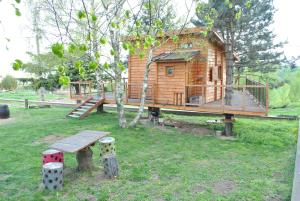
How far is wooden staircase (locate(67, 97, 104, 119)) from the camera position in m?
13.0

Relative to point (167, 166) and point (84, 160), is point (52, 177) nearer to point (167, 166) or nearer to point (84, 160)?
point (84, 160)

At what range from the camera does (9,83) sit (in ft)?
109

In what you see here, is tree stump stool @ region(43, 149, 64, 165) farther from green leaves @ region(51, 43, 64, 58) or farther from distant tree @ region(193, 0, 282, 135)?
distant tree @ region(193, 0, 282, 135)

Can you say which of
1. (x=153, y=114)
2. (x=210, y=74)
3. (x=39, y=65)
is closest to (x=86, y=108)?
(x=153, y=114)

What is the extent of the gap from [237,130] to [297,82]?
15036 millimetres

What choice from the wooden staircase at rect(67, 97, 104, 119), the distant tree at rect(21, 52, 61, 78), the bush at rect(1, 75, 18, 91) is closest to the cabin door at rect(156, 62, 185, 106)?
the wooden staircase at rect(67, 97, 104, 119)

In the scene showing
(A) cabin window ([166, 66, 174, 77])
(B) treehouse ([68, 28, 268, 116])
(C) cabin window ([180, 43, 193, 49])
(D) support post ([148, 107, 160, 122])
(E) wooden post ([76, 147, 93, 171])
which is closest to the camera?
(E) wooden post ([76, 147, 93, 171])

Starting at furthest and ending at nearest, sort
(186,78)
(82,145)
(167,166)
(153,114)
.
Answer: (153,114), (186,78), (167,166), (82,145)

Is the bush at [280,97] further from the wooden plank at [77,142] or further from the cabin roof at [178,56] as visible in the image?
the wooden plank at [77,142]

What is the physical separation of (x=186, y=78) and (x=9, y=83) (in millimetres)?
29385

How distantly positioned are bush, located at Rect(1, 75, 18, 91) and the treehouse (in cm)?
2617

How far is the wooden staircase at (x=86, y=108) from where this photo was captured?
1303cm

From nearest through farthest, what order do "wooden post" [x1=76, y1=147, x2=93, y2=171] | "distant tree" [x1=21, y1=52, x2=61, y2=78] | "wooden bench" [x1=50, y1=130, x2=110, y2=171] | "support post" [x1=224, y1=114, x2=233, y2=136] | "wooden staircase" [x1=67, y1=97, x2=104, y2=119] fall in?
"wooden bench" [x1=50, y1=130, x2=110, y2=171] → "wooden post" [x1=76, y1=147, x2=93, y2=171] → "support post" [x1=224, y1=114, x2=233, y2=136] → "wooden staircase" [x1=67, y1=97, x2=104, y2=119] → "distant tree" [x1=21, y1=52, x2=61, y2=78]

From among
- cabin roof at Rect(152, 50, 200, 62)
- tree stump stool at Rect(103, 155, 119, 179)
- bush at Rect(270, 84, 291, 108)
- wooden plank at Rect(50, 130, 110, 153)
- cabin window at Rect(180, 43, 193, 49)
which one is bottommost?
tree stump stool at Rect(103, 155, 119, 179)
